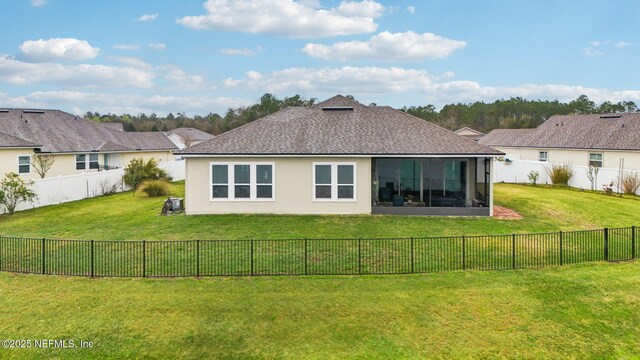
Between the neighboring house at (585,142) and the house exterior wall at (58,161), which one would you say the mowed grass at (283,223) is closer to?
the house exterior wall at (58,161)

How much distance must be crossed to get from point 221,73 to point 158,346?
34.3 meters

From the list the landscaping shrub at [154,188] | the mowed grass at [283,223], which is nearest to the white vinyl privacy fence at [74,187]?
the mowed grass at [283,223]

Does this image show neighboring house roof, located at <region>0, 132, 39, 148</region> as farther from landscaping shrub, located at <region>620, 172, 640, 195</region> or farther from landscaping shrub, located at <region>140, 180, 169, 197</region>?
landscaping shrub, located at <region>620, 172, 640, 195</region>

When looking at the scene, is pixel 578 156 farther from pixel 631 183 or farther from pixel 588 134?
pixel 631 183

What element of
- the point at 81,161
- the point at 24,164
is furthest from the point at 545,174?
the point at 24,164

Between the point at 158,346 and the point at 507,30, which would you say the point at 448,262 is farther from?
the point at 507,30

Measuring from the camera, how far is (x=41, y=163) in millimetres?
27391

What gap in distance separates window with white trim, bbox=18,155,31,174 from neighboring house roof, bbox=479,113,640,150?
127ft

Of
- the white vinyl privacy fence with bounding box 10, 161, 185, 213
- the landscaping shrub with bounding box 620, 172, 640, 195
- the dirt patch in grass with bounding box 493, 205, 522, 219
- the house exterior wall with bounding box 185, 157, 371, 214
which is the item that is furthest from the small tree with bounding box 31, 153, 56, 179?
the landscaping shrub with bounding box 620, 172, 640, 195

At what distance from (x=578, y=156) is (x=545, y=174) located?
3.85 meters

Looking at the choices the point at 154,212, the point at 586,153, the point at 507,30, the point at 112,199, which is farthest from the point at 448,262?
the point at 586,153

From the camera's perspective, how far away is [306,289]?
9.98 m

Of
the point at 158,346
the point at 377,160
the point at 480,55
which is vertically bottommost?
the point at 158,346

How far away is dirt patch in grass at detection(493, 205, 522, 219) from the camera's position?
18.7 metres
